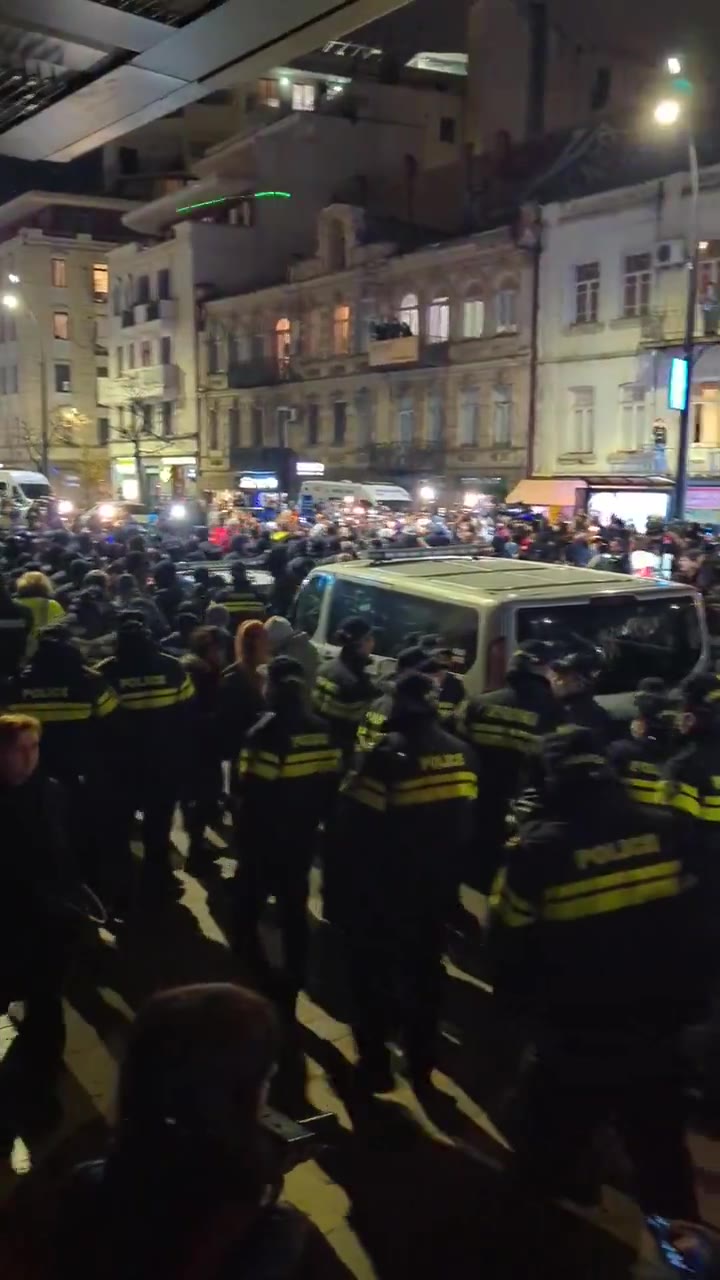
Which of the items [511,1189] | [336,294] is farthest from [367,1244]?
[336,294]

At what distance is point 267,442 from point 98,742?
125 feet

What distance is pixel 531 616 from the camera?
6.62 m

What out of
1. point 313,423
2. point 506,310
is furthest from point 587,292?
point 313,423

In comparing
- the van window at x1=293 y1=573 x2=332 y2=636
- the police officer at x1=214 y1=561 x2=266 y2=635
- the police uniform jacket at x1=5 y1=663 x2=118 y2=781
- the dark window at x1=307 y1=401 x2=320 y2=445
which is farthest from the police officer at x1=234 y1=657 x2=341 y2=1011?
the dark window at x1=307 y1=401 x2=320 y2=445

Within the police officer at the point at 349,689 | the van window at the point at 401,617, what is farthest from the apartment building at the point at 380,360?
the police officer at the point at 349,689

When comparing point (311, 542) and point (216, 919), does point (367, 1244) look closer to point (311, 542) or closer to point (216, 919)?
point (216, 919)

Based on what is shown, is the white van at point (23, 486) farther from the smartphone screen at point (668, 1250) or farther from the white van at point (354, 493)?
the smartphone screen at point (668, 1250)

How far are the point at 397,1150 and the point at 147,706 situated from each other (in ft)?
9.87

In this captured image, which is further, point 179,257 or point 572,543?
point 179,257

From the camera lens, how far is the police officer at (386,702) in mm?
4980

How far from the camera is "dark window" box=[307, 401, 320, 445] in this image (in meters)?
40.7

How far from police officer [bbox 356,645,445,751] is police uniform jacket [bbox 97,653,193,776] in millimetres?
1299

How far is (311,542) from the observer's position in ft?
44.9

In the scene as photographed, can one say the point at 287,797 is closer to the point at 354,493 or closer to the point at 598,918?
the point at 598,918
